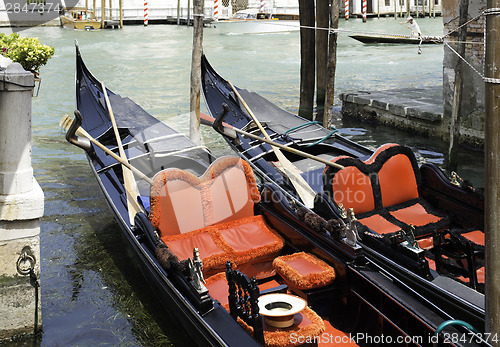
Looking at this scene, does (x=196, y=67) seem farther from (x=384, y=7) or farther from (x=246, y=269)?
(x=384, y=7)

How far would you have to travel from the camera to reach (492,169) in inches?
60.9

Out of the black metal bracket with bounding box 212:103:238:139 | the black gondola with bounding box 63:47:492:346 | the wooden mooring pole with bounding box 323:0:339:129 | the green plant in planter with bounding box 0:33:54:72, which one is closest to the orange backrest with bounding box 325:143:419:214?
the black gondola with bounding box 63:47:492:346

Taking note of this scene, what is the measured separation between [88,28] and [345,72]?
32.1 ft

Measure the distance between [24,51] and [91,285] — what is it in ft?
6.34

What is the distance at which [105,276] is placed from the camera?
11.9 ft

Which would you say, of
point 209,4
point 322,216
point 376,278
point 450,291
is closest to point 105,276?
point 322,216

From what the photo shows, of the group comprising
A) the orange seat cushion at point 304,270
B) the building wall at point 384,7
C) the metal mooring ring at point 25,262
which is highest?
the building wall at point 384,7

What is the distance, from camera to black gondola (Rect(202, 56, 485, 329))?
2545mm

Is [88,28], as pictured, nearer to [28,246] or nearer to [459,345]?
[28,246]

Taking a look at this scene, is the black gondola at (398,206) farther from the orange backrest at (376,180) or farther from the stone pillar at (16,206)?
the stone pillar at (16,206)

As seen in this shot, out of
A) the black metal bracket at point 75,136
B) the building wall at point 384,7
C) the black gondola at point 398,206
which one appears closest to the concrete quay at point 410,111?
the black gondola at point 398,206

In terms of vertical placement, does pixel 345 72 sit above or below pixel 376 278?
above

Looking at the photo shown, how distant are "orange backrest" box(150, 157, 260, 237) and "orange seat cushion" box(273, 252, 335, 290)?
49 centimetres

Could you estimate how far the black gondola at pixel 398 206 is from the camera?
254 centimetres
